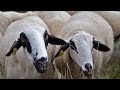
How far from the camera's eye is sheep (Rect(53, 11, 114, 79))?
699 centimetres

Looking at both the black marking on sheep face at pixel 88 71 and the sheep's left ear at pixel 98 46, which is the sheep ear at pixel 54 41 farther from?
the black marking on sheep face at pixel 88 71

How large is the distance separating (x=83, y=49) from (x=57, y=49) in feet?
3.10

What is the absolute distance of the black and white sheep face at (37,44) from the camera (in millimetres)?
6266

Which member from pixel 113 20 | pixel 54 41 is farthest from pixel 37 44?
pixel 113 20

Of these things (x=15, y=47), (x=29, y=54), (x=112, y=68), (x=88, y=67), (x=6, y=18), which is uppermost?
(x=6, y=18)

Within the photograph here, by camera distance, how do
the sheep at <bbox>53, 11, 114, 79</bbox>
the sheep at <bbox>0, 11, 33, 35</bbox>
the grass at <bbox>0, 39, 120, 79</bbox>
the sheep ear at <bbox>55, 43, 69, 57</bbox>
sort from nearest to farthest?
the sheep at <bbox>53, 11, 114, 79</bbox> → the sheep ear at <bbox>55, 43, 69, 57</bbox> → the grass at <bbox>0, 39, 120, 79</bbox> → the sheep at <bbox>0, 11, 33, 35</bbox>

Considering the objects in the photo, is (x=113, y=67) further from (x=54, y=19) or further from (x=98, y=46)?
(x=54, y=19)

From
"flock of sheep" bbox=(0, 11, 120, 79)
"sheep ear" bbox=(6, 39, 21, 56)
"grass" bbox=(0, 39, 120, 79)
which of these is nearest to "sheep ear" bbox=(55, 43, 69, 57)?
"flock of sheep" bbox=(0, 11, 120, 79)

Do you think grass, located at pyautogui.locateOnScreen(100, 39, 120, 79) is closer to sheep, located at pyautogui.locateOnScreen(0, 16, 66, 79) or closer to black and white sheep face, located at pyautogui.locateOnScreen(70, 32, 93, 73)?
black and white sheep face, located at pyautogui.locateOnScreen(70, 32, 93, 73)

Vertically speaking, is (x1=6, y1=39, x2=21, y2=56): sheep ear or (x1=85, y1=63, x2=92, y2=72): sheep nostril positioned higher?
(x1=6, y1=39, x2=21, y2=56): sheep ear

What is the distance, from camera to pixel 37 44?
21.3 feet

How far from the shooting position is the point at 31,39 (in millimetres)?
6676

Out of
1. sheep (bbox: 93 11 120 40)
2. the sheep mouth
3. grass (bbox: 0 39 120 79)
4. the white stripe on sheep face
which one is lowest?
grass (bbox: 0 39 120 79)

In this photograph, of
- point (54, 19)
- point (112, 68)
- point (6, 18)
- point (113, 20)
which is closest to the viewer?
point (112, 68)
